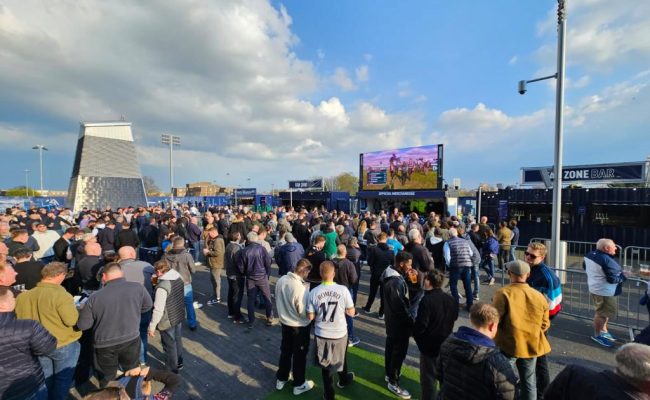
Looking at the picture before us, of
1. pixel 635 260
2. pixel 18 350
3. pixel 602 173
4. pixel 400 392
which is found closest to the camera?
pixel 18 350

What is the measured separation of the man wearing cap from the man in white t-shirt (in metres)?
1.61

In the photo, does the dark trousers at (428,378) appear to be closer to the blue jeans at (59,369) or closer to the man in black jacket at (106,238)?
the blue jeans at (59,369)

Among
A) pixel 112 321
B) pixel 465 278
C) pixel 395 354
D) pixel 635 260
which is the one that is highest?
pixel 112 321

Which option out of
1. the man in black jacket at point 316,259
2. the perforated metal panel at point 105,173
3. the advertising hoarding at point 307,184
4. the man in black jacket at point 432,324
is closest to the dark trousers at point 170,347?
the man in black jacket at point 316,259

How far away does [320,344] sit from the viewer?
3229 millimetres

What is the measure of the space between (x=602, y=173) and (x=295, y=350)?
1808cm

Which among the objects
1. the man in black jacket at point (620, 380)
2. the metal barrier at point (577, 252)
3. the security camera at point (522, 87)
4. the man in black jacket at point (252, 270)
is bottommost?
the metal barrier at point (577, 252)

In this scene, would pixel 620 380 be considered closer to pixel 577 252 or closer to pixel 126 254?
pixel 126 254

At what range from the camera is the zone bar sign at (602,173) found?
13.4 m

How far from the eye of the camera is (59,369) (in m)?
3.01

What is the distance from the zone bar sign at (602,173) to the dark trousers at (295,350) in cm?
1659

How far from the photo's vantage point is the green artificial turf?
3.50 meters

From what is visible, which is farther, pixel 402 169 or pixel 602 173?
Answer: pixel 402 169

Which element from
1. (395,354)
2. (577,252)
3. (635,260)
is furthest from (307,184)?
(395,354)
